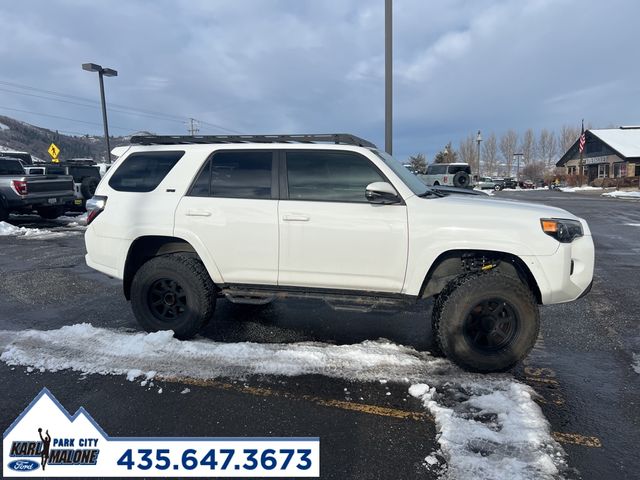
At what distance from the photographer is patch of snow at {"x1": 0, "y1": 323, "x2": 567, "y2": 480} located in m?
2.57

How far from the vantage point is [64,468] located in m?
2.44

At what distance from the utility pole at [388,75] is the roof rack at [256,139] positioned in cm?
546

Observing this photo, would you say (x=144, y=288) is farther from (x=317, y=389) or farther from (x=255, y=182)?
(x=317, y=389)

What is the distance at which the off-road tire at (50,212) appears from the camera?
14.3 metres

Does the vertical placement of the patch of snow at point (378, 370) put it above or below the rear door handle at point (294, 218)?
below

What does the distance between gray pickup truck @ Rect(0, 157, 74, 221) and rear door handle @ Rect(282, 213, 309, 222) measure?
A: 12.3 metres

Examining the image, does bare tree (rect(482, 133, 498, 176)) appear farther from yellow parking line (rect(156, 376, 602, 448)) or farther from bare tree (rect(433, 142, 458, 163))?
yellow parking line (rect(156, 376, 602, 448))

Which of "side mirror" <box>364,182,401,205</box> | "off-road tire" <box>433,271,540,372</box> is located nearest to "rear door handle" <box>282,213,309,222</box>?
"side mirror" <box>364,182,401,205</box>

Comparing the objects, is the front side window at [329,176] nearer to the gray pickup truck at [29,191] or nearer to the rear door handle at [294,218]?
the rear door handle at [294,218]

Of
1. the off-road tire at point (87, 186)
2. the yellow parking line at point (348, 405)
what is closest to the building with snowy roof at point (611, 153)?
the off-road tire at point (87, 186)

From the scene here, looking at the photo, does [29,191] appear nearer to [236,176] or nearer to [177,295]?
[177,295]

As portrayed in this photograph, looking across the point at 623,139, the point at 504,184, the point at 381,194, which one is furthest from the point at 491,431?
the point at 623,139

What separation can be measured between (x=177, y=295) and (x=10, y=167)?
13.7m

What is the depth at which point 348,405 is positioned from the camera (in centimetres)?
314
